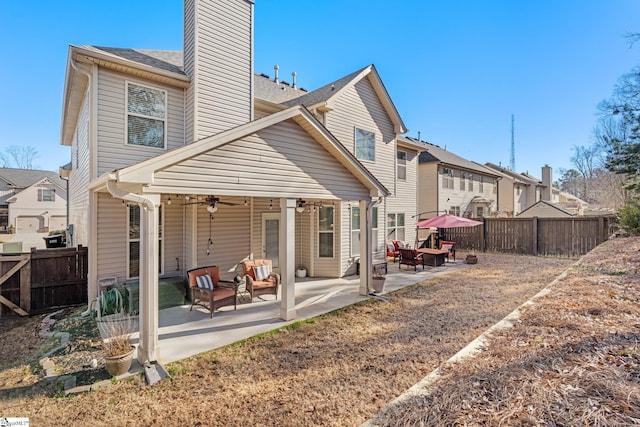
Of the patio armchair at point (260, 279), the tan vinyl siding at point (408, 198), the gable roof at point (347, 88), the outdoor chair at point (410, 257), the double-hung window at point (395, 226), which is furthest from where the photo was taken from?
the tan vinyl siding at point (408, 198)

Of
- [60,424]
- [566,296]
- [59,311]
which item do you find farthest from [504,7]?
[59,311]

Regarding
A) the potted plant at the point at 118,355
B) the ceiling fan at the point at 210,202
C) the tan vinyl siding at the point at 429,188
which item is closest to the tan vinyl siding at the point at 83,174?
the ceiling fan at the point at 210,202

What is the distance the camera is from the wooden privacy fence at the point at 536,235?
602 inches

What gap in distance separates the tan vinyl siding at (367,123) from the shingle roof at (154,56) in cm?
521

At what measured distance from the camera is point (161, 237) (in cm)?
817

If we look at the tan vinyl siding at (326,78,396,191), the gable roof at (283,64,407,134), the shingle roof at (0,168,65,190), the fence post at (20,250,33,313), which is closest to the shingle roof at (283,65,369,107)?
the gable roof at (283,64,407,134)

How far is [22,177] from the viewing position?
1494 inches

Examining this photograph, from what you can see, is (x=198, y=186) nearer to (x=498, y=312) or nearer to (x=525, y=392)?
(x=525, y=392)

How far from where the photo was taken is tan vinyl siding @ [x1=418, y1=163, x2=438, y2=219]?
20.4 metres

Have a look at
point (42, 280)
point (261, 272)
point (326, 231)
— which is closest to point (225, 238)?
point (261, 272)

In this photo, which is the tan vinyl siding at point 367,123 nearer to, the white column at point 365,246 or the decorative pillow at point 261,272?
the white column at point 365,246

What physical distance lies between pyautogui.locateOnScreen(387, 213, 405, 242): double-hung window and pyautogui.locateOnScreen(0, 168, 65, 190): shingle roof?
42.9 meters

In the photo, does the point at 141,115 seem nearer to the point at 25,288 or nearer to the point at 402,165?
the point at 25,288

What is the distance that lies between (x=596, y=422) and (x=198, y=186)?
A: 5.71 metres
